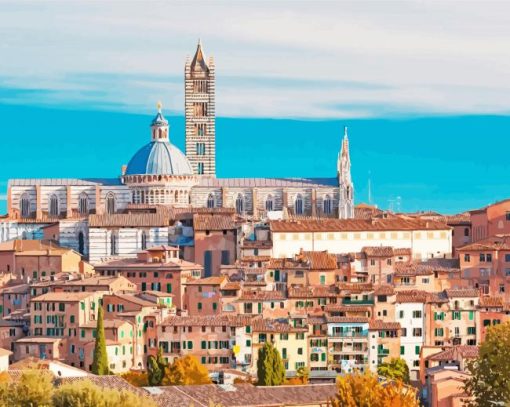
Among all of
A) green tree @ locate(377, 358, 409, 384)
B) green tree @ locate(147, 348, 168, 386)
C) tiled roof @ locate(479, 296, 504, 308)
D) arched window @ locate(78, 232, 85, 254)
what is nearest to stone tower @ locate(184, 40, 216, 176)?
arched window @ locate(78, 232, 85, 254)

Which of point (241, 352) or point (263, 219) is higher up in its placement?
point (263, 219)

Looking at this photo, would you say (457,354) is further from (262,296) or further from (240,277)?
(240,277)

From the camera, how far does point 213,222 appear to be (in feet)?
344

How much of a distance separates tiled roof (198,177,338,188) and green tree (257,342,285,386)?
39.3 metres

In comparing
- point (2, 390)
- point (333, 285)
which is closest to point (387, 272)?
point (333, 285)

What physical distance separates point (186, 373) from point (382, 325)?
39.2ft

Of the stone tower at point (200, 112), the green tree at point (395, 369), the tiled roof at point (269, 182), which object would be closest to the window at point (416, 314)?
the green tree at point (395, 369)

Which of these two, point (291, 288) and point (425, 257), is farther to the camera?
point (425, 257)

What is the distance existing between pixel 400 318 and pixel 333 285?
179 inches

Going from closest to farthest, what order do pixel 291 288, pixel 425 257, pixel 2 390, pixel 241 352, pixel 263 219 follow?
pixel 2 390 → pixel 241 352 → pixel 291 288 → pixel 425 257 → pixel 263 219

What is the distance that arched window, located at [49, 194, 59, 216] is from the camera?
115500mm

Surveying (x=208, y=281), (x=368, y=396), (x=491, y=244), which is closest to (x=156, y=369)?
(x=208, y=281)

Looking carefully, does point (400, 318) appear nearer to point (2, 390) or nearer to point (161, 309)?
point (161, 309)

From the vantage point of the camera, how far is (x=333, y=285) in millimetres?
92125
